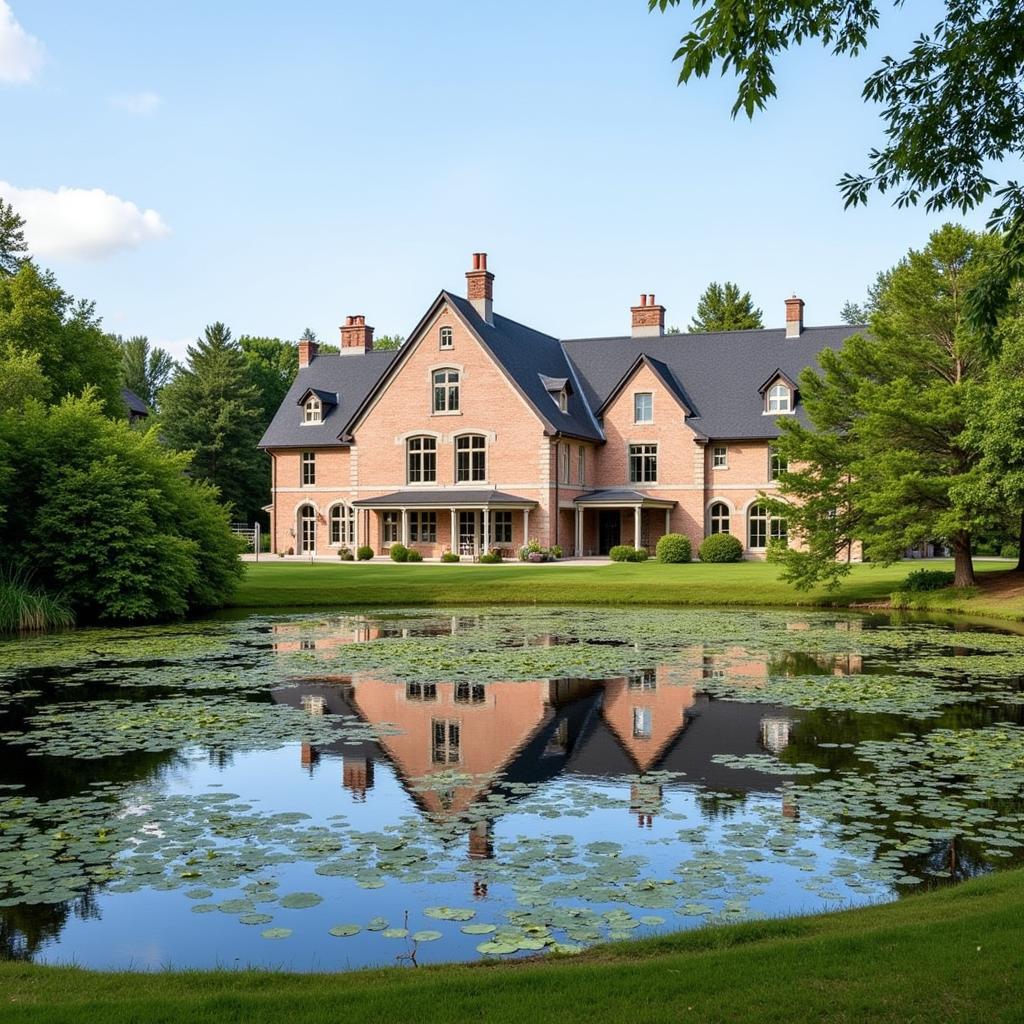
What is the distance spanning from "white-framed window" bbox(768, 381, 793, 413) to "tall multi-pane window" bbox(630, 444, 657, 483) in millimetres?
5050

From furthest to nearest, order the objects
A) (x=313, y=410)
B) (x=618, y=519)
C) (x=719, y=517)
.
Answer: (x=313, y=410)
(x=618, y=519)
(x=719, y=517)

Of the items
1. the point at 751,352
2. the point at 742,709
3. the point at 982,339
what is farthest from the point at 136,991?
the point at 751,352

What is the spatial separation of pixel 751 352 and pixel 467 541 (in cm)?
1474

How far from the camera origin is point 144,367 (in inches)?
3711

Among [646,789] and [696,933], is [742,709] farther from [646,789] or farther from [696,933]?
[696,933]

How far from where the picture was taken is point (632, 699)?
48.9 ft

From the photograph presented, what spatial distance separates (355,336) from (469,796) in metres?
48.0

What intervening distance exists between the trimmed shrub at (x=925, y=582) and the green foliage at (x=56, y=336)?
2679 cm

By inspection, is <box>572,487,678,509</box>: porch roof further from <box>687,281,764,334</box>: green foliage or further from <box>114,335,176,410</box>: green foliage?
<box>114,335,176,410</box>: green foliage

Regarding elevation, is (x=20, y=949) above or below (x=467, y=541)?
below

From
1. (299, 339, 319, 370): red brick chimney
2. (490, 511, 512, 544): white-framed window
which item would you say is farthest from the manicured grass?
(299, 339, 319, 370): red brick chimney

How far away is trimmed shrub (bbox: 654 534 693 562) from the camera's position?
42.2 meters

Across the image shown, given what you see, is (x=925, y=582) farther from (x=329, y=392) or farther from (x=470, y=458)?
(x=329, y=392)

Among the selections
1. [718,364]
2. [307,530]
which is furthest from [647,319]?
[307,530]
